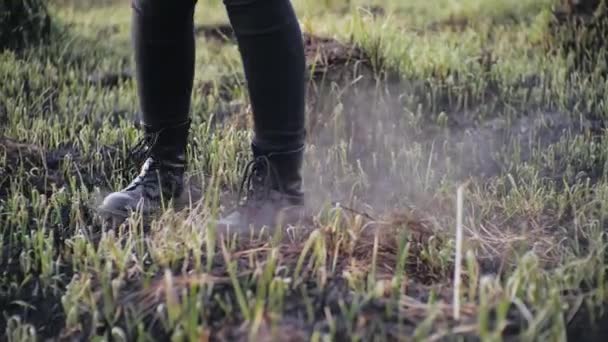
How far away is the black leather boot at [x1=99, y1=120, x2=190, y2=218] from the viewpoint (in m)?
1.59

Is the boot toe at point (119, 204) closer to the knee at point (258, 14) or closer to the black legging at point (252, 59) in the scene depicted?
the black legging at point (252, 59)

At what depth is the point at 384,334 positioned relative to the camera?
1.05 m

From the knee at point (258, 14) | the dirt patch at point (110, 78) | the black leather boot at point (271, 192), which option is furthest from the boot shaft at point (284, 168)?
the dirt patch at point (110, 78)

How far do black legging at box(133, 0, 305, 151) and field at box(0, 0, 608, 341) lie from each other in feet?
0.54

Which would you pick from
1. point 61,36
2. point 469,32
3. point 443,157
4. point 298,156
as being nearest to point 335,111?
point 443,157

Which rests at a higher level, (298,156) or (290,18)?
(290,18)

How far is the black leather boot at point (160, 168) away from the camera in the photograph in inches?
62.5

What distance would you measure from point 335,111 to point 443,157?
0.35m

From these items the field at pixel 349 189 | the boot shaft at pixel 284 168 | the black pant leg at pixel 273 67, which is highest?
the black pant leg at pixel 273 67

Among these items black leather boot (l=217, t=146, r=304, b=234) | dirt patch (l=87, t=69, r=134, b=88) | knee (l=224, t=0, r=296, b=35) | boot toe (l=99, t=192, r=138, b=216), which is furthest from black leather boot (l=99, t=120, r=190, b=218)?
dirt patch (l=87, t=69, r=134, b=88)

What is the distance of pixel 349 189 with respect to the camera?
1.84 metres

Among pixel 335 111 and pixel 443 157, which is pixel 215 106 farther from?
pixel 443 157

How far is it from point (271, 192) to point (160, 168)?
0.97ft

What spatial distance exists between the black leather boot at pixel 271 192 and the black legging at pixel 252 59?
0.08 ft
